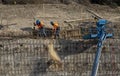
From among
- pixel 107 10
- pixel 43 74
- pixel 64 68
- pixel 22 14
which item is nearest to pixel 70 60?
pixel 64 68

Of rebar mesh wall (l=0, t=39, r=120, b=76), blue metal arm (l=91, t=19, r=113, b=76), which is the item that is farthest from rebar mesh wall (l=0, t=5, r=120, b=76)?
blue metal arm (l=91, t=19, r=113, b=76)

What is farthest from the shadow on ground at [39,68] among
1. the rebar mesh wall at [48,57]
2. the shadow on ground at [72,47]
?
the shadow on ground at [72,47]

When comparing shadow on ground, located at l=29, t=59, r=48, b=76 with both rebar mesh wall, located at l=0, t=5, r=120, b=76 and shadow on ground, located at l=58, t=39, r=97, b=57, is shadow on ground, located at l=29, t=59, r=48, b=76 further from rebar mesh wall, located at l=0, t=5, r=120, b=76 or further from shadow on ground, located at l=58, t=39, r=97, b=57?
shadow on ground, located at l=58, t=39, r=97, b=57

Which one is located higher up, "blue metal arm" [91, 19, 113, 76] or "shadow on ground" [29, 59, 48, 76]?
"blue metal arm" [91, 19, 113, 76]

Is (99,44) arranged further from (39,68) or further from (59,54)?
(39,68)

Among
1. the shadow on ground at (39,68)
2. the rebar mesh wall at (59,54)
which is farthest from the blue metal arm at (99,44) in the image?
the shadow on ground at (39,68)

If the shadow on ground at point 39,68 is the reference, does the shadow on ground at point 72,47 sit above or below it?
above

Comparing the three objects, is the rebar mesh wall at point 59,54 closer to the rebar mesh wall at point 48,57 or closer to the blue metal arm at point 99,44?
the rebar mesh wall at point 48,57

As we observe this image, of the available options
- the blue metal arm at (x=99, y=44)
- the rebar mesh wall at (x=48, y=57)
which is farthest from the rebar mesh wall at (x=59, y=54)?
the blue metal arm at (x=99, y=44)

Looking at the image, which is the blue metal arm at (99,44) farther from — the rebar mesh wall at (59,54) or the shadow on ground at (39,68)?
the shadow on ground at (39,68)

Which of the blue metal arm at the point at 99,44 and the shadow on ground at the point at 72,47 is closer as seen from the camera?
the blue metal arm at the point at 99,44

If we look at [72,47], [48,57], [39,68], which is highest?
[72,47]

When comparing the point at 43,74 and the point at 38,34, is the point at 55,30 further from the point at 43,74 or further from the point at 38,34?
the point at 43,74

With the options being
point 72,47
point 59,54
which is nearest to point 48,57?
point 59,54
